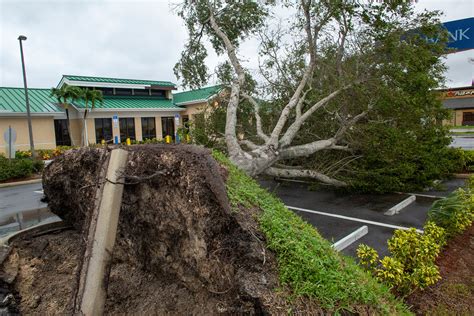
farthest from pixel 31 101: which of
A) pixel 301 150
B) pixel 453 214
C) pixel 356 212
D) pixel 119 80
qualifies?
pixel 453 214

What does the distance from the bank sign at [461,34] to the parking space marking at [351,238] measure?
24.2 feet

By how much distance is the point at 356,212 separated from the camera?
307 inches

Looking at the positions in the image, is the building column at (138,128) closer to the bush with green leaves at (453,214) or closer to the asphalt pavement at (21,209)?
the asphalt pavement at (21,209)

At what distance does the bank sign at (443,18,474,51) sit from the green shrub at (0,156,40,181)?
18584 mm

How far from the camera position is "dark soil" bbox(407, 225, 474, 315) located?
11.1 ft

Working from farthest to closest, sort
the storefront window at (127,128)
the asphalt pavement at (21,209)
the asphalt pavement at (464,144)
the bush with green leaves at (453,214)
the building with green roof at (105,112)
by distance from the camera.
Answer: the storefront window at (127,128), the building with green roof at (105,112), the asphalt pavement at (464,144), the asphalt pavement at (21,209), the bush with green leaves at (453,214)

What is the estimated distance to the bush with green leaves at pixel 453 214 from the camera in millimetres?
5223

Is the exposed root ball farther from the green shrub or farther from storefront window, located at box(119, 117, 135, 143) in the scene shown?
storefront window, located at box(119, 117, 135, 143)

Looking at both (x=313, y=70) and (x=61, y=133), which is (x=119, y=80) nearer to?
(x=61, y=133)

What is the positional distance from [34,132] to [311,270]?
22797mm

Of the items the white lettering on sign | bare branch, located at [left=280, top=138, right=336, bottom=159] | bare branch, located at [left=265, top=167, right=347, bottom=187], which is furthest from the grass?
the white lettering on sign

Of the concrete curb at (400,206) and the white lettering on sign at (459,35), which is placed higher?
the white lettering on sign at (459,35)

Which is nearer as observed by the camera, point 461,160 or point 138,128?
point 461,160

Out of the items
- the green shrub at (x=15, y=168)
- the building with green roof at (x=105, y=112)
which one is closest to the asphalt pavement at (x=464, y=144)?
the building with green roof at (x=105, y=112)
